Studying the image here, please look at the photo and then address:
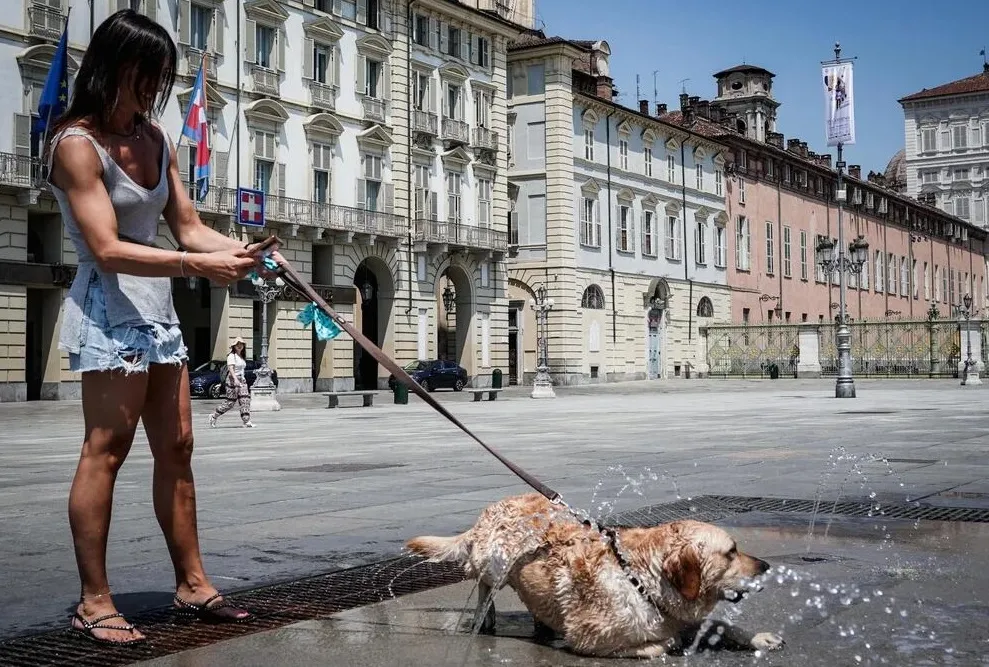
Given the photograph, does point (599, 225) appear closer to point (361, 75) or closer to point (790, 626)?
point (361, 75)

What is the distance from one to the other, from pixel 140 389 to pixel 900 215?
89916 mm

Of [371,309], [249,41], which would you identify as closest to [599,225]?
[371,309]

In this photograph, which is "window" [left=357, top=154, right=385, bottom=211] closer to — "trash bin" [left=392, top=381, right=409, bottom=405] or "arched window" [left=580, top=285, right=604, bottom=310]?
"trash bin" [left=392, top=381, right=409, bottom=405]

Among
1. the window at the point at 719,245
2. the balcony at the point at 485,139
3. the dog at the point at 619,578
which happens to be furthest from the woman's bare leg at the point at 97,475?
the window at the point at 719,245

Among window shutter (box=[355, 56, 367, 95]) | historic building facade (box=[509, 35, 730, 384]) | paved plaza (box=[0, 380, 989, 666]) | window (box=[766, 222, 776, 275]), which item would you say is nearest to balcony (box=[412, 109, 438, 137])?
window shutter (box=[355, 56, 367, 95])

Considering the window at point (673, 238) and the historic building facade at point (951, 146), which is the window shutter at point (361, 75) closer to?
the window at point (673, 238)

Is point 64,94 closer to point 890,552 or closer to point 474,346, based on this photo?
point 474,346

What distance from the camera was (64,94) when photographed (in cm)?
2741

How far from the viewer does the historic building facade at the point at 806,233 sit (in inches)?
2520

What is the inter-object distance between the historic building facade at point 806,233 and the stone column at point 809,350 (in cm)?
458

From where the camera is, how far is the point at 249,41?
35.5 m

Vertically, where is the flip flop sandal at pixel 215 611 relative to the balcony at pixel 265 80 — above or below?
below

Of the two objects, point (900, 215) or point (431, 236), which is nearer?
point (431, 236)

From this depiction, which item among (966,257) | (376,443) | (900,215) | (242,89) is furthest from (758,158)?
(376,443)
